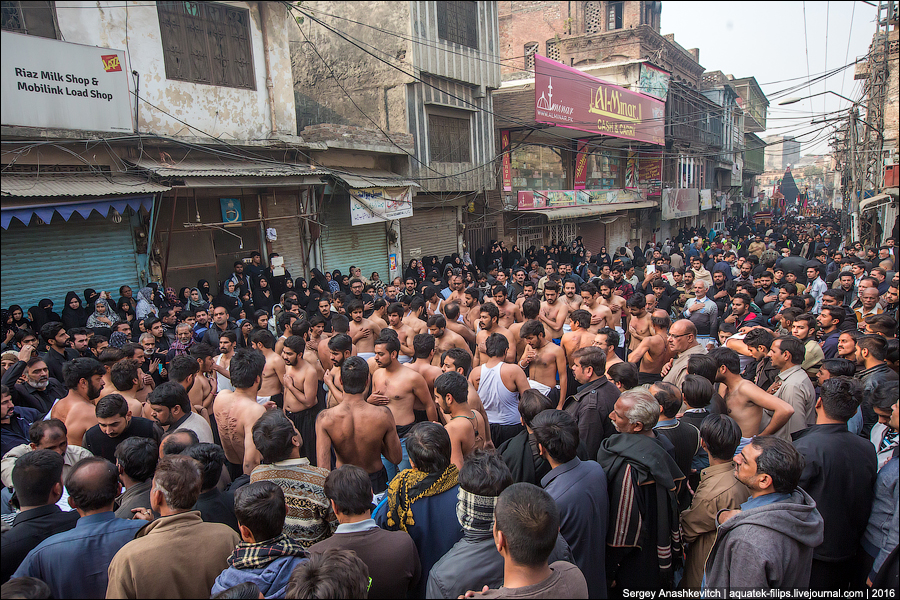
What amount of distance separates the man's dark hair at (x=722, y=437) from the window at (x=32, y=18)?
393 inches

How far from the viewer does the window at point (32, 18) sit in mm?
7684

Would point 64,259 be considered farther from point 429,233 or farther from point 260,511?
point 429,233

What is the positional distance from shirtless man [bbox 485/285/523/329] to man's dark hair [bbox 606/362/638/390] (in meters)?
3.43

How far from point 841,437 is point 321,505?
119 inches

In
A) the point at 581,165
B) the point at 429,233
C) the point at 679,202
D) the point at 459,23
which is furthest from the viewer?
the point at 679,202

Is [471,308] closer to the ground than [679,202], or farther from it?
closer to the ground

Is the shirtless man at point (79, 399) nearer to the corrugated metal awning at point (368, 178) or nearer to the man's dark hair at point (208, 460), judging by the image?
the man's dark hair at point (208, 460)

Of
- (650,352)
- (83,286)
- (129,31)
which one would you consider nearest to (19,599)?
(650,352)

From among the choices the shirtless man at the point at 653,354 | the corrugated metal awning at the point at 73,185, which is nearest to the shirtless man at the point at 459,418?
the shirtless man at the point at 653,354

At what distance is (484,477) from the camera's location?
2547 mm

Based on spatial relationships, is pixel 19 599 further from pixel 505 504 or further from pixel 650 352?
pixel 650 352

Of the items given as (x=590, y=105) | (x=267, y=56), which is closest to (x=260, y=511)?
(x=267, y=56)

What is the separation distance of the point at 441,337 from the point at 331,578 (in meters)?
4.09

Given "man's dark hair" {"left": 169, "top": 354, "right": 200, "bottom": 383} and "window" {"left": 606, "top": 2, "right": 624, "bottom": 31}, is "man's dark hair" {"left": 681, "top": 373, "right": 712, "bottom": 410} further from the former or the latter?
"window" {"left": 606, "top": 2, "right": 624, "bottom": 31}
